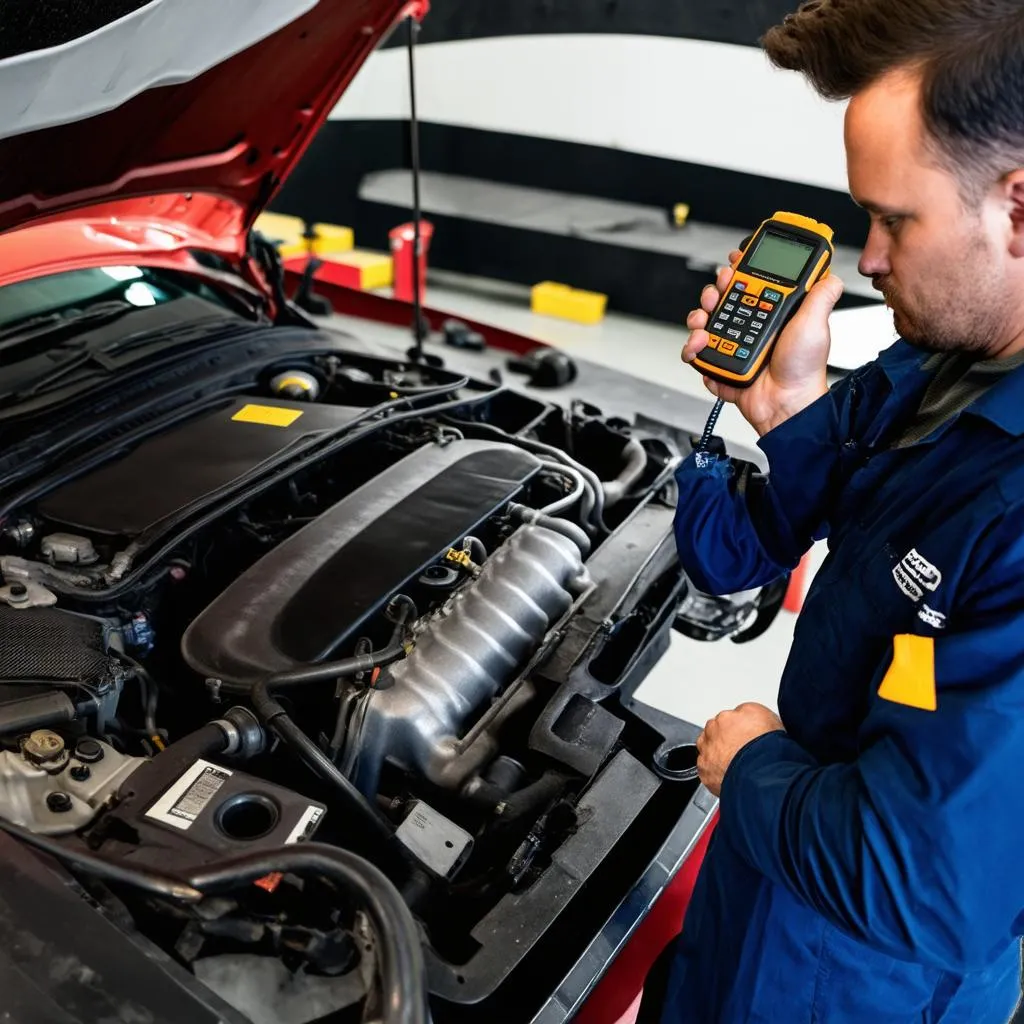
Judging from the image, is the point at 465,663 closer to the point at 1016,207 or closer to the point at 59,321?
the point at 1016,207

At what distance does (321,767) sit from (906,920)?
69 centimetres

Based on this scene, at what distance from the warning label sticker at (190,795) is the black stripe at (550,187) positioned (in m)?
4.35

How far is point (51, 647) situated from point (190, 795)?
31 centimetres

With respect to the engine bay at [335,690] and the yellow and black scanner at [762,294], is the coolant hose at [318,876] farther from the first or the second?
the yellow and black scanner at [762,294]

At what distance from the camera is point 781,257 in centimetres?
136

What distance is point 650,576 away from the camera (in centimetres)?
178

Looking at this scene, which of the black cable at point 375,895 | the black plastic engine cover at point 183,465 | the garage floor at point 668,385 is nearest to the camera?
the black cable at point 375,895

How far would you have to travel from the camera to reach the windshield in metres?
1.97

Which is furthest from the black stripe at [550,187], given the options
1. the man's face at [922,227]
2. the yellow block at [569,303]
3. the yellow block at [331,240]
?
the man's face at [922,227]

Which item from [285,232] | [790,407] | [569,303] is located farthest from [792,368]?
[285,232]

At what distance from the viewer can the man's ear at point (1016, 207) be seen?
2.60 feet

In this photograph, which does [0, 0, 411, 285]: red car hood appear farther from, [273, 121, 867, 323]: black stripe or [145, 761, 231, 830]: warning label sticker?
[273, 121, 867, 323]: black stripe

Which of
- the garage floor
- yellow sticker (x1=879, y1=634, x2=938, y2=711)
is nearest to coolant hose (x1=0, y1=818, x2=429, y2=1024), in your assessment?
yellow sticker (x1=879, y1=634, x2=938, y2=711)

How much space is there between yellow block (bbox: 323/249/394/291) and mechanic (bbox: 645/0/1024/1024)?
445 centimetres
